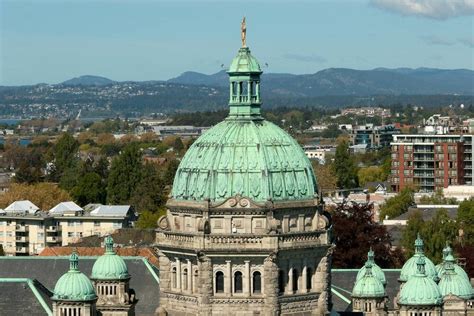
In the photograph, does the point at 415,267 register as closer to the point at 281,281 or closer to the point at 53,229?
the point at 281,281

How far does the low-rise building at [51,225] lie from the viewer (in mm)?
181000

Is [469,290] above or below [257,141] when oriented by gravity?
below

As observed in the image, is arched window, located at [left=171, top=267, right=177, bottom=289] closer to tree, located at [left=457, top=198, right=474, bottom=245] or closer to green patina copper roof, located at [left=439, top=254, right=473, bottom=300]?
green patina copper roof, located at [left=439, top=254, right=473, bottom=300]

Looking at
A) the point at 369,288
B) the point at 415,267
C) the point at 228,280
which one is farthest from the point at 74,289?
the point at 415,267

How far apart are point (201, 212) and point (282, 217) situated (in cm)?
276

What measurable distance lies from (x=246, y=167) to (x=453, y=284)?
21698 millimetres

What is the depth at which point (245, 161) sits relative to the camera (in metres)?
68.2

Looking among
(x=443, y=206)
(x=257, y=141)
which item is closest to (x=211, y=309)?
(x=257, y=141)

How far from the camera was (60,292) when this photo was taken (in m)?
74.1

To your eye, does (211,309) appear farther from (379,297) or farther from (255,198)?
(379,297)

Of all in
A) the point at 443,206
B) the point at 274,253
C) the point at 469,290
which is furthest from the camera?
the point at 443,206

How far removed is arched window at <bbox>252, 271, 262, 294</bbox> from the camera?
6856 cm

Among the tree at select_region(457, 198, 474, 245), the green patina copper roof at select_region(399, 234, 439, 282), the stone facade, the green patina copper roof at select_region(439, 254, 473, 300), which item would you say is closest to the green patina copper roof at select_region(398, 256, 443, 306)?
the stone facade

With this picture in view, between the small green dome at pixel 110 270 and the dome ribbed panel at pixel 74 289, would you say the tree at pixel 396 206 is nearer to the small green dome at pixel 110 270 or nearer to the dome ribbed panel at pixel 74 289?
the small green dome at pixel 110 270
